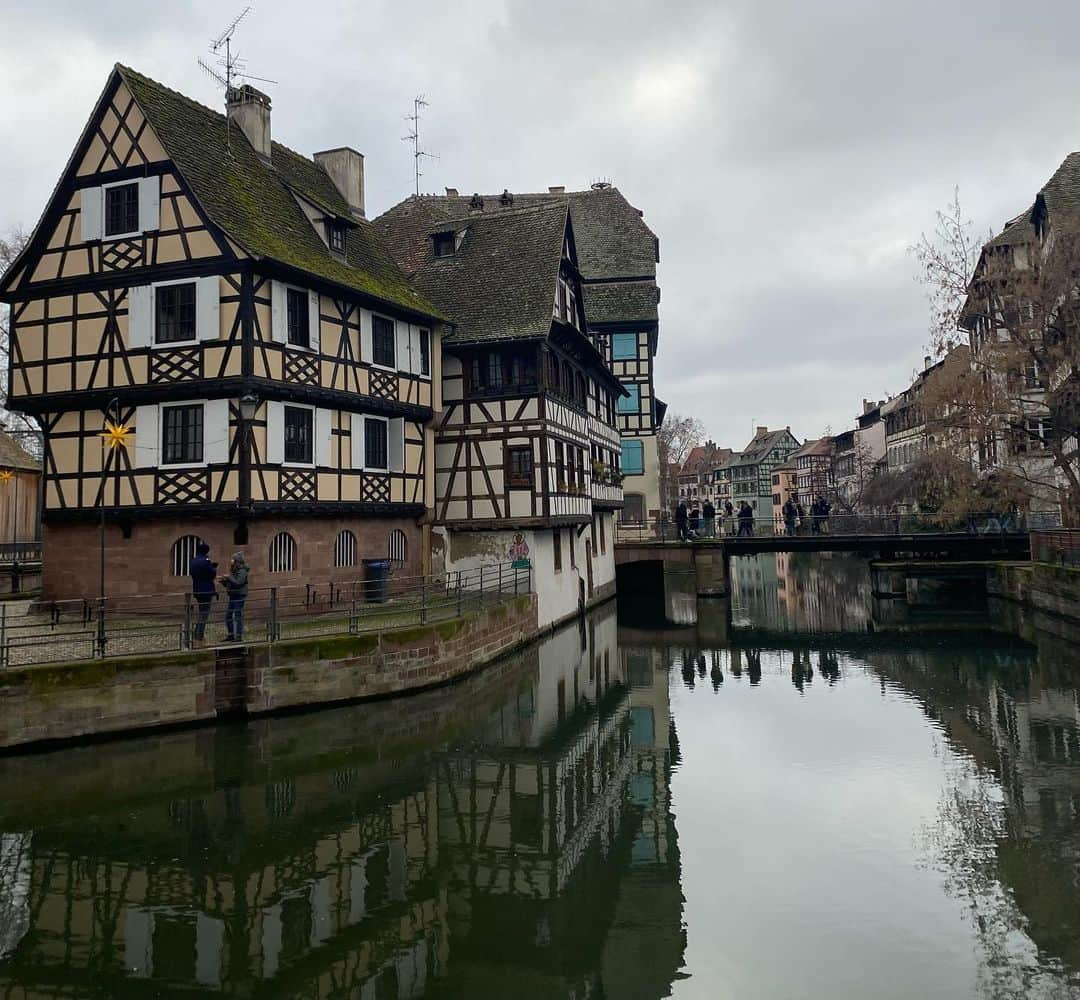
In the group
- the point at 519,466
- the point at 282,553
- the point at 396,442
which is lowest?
the point at 282,553

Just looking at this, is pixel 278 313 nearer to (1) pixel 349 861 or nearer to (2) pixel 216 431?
(2) pixel 216 431

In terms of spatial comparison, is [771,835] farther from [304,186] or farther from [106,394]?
[304,186]

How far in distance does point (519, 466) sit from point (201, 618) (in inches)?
474

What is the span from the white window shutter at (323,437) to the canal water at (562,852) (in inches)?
269

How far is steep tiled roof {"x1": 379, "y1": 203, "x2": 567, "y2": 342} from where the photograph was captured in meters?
27.1

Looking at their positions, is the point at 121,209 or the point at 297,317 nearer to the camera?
the point at 121,209

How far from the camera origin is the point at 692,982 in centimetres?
757

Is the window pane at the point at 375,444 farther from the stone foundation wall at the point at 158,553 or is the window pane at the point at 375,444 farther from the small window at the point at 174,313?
the small window at the point at 174,313

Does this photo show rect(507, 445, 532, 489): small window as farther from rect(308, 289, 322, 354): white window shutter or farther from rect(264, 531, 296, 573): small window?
→ rect(264, 531, 296, 573): small window

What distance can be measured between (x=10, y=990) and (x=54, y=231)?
19.4m

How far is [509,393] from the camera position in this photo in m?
27.1

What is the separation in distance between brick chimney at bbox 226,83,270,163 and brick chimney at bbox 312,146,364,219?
396cm

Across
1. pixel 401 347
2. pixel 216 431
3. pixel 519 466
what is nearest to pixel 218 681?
pixel 216 431

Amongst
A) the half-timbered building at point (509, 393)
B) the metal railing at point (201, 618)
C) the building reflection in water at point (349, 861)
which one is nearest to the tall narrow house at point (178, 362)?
the metal railing at point (201, 618)
